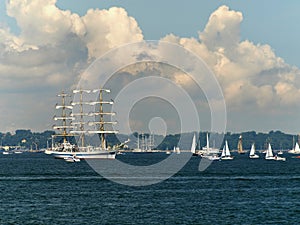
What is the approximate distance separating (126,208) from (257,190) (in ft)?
106

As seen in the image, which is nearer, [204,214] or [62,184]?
[204,214]

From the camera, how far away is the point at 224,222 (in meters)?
69.6

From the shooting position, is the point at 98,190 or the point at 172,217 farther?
the point at 98,190

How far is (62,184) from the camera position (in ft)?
397

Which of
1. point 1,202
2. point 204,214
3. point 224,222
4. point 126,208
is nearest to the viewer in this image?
point 224,222

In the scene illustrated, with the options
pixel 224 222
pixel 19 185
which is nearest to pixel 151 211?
pixel 224 222

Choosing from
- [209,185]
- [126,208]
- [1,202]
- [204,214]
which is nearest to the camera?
[204,214]

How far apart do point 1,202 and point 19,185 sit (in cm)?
3117

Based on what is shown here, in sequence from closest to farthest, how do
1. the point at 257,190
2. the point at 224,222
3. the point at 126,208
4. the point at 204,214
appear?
1. the point at 224,222
2. the point at 204,214
3. the point at 126,208
4. the point at 257,190

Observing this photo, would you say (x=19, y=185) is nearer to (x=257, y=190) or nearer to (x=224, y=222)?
(x=257, y=190)

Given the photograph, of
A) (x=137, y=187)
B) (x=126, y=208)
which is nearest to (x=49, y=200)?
(x=126, y=208)

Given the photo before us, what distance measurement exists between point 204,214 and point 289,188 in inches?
1558

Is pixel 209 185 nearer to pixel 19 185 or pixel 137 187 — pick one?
pixel 137 187

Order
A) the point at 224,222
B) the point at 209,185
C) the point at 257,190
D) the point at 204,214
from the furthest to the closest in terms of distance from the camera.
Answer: the point at 209,185 < the point at 257,190 < the point at 204,214 < the point at 224,222
